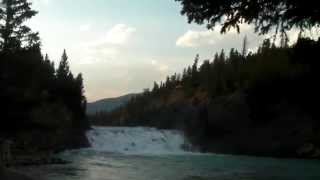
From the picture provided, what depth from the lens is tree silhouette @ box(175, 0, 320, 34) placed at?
1133cm

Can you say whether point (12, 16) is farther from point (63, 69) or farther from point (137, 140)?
point (63, 69)

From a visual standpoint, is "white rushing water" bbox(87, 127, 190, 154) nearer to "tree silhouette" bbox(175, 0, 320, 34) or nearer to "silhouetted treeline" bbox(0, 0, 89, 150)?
"silhouetted treeline" bbox(0, 0, 89, 150)

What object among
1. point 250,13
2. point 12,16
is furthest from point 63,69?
point 250,13

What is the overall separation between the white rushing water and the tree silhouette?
82313 millimetres

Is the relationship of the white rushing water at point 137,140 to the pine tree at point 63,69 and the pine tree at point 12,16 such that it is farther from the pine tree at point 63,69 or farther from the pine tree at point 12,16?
the pine tree at point 12,16

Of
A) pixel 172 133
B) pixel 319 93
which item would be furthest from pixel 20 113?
pixel 172 133

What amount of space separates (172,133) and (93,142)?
50.9 ft

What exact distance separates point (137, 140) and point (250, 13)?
3562 inches

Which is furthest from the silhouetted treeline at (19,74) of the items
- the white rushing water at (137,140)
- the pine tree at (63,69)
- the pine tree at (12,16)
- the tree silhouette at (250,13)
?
the pine tree at (63,69)

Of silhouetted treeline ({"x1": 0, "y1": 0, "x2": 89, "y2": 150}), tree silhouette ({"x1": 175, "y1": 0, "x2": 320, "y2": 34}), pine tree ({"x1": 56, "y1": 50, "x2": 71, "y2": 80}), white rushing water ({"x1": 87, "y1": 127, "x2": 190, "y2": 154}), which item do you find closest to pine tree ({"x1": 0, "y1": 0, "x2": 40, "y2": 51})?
silhouetted treeline ({"x1": 0, "y1": 0, "x2": 89, "y2": 150})

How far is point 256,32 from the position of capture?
12.6 meters

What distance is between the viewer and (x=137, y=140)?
333 ft

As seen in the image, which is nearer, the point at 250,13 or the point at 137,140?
the point at 250,13

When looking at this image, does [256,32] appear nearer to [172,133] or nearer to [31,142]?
[31,142]
